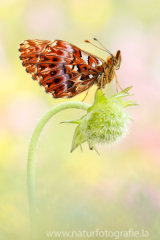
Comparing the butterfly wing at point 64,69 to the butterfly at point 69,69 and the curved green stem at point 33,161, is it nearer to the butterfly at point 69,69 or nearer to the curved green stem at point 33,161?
the butterfly at point 69,69

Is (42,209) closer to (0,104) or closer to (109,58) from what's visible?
(109,58)

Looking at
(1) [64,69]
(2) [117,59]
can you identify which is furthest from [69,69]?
(2) [117,59]

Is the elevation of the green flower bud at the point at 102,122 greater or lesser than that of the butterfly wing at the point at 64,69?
lesser

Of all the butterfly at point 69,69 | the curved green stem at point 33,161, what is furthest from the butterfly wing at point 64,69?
the curved green stem at point 33,161

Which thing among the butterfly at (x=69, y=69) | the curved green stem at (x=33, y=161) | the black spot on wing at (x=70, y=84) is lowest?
the curved green stem at (x=33, y=161)

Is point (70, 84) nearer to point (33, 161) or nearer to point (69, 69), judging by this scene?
point (69, 69)

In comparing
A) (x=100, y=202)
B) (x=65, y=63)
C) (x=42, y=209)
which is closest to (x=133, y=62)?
(x=65, y=63)

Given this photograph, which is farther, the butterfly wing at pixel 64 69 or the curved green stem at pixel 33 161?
the butterfly wing at pixel 64 69

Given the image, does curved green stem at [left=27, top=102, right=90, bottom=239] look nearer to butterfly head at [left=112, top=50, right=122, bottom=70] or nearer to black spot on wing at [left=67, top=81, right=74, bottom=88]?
black spot on wing at [left=67, top=81, right=74, bottom=88]
